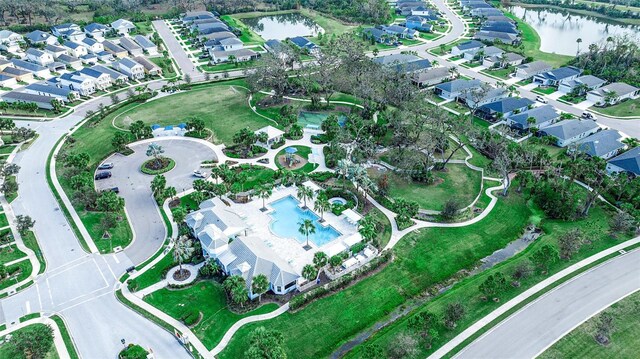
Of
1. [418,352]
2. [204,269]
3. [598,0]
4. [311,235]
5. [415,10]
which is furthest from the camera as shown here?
[598,0]

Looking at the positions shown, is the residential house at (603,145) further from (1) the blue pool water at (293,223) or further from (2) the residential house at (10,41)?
(2) the residential house at (10,41)

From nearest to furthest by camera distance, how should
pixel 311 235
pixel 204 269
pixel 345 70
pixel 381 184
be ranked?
pixel 204 269, pixel 311 235, pixel 381 184, pixel 345 70

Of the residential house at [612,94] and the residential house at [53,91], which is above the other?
the residential house at [53,91]

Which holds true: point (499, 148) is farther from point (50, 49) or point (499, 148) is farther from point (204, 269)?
point (50, 49)

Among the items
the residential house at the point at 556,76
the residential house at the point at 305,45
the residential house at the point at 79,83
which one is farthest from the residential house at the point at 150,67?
the residential house at the point at 556,76

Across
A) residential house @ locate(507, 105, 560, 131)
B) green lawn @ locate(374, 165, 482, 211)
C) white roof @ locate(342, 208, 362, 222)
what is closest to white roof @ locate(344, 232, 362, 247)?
white roof @ locate(342, 208, 362, 222)

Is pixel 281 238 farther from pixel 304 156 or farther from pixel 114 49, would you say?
pixel 114 49

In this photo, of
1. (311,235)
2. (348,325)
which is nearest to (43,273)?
(311,235)
